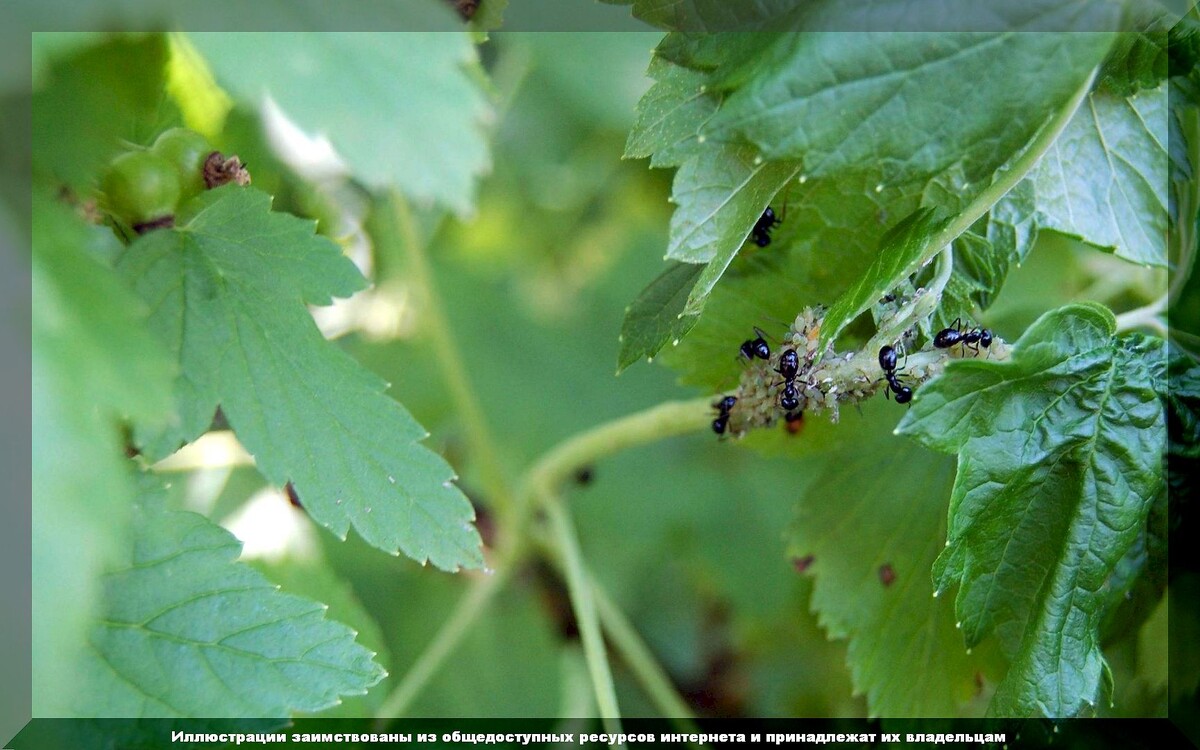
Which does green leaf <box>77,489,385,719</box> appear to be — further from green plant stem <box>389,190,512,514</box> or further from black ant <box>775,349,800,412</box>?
green plant stem <box>389,190,512,514</box>

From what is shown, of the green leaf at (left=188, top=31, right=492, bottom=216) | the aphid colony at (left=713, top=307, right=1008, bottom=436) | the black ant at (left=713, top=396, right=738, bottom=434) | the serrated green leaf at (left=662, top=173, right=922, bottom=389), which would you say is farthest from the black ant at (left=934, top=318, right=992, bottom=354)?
the green leaf at (left=188, top=31, right=492, bottom=216)

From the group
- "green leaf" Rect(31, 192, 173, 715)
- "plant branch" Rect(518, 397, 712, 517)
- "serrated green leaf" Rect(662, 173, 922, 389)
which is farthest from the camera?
"plant branch" Rect(518, 397, 712, 517)

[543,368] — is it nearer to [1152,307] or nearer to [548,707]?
[548,707]

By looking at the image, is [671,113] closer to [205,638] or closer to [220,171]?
[220,171]

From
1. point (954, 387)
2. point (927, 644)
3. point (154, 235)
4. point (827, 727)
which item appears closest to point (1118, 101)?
point (954, 387)

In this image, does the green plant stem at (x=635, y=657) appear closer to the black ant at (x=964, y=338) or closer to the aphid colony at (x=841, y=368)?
the aphid colony at (x=841, y=368)

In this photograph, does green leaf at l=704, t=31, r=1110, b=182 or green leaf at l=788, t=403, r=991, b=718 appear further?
green leaf at l=788, t=403, r=991, b=718

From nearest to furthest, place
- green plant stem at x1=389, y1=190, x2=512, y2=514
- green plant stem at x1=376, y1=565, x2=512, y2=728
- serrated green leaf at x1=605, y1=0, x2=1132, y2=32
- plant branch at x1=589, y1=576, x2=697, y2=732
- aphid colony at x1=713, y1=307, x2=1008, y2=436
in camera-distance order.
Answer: serrated green leaf at x1=605, y1=0, x2=1132, y2=32, aphid colony at x1=713, y1=307, x2=1008, y2=436, green plant stem at x1=376, y1=565, x2=512, y2=728, plant branch at x1=589, y1=576, x2=697, y2=732, green plant stem at x1=389, y1=190, x2=512, y2=514
